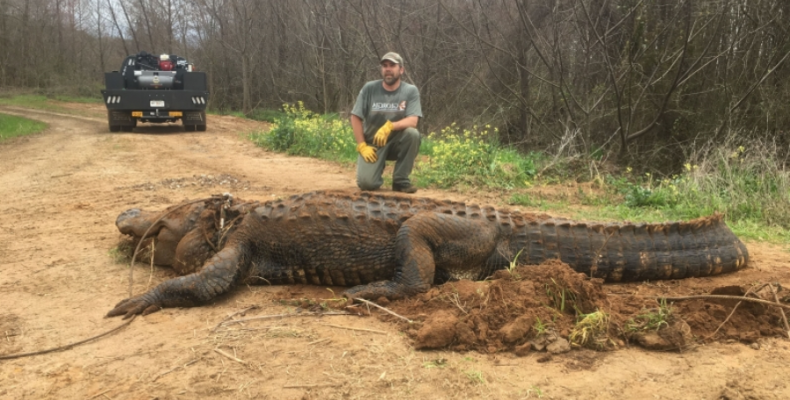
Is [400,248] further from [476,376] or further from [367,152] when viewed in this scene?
[367,152]

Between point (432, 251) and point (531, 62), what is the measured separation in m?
10.7

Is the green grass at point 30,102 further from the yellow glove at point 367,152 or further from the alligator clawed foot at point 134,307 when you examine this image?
the alligator clawed foot at point 134,307

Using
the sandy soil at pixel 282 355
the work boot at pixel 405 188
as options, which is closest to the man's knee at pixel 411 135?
the work boot at pixel 405 188

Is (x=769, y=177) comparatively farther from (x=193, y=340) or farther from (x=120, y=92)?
(x=120, y=92)

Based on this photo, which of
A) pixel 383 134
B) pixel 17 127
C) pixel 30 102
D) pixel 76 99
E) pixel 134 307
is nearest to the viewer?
pixel 134 307

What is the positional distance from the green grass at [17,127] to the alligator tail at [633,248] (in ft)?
50.6

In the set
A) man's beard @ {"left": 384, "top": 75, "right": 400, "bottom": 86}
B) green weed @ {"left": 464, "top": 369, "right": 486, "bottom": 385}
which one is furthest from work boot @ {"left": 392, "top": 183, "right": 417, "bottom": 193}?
green weed @ {"left": 464, "top": 369, "right": 486, "bottom": 385}

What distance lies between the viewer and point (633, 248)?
132 inches

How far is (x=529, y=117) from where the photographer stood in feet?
42.0

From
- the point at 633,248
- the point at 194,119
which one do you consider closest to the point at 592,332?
the point at 633,248

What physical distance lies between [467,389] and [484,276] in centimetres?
135

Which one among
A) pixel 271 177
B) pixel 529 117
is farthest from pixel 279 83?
pixel 271 177

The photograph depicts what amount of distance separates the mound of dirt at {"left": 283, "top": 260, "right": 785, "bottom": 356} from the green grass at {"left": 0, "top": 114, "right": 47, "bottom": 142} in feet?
50.6

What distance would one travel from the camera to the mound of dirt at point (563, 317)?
2.55m
